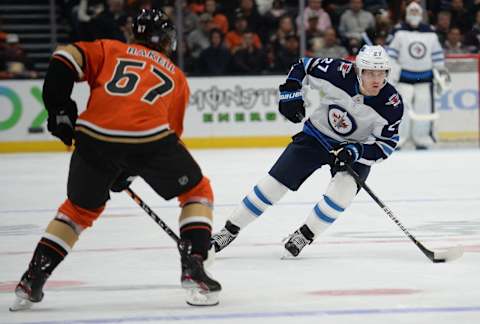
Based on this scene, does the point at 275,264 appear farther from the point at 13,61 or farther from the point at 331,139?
the point at 13,61

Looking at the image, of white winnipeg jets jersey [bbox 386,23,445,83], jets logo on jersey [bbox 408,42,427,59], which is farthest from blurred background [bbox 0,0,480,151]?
jets logo on jersey [bbox 408,42,427,59]

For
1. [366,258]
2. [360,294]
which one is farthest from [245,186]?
[360,294]

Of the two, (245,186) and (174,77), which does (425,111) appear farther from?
(174,77)

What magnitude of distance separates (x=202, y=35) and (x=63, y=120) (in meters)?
8.55

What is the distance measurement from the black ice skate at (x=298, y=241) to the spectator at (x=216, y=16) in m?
7.32

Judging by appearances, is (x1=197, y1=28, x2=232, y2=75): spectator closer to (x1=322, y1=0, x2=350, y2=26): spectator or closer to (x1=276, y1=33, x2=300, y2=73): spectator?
(x1=276, y1=33, x2=300, y2=73): spectator

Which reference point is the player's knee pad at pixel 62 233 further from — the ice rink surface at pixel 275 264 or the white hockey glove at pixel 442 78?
the white hockey glove at pixel 442 78

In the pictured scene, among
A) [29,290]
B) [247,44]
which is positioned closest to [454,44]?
[247,44]

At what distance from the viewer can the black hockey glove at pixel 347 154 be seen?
4.89 m

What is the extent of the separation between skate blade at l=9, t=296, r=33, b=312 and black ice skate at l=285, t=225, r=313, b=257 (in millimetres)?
1501

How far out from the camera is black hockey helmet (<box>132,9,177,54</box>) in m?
3.90

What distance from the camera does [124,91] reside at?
147 inches

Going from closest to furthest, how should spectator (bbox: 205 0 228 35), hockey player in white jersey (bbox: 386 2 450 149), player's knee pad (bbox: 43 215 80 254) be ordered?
player's knee pad (bbox: 43 215 80 254) < hockey player in white jersey (bbox: 386 2 450 149) < spectator (bbox: 205 0 228 35)

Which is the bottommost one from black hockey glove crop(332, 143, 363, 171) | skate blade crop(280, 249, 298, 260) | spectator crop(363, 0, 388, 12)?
spectator crop(363, 0, 388, 12)
